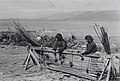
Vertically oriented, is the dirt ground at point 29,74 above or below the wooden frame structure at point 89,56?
below

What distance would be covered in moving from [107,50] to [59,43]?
2.70 metres

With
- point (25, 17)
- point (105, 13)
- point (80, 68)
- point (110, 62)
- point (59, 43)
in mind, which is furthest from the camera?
point (25, 17)

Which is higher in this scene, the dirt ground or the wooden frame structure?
the wooden frame structure

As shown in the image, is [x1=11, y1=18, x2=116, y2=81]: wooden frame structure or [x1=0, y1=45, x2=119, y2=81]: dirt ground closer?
[x1=11, y1=18, x2=116, y2=81]: wooden frame structure

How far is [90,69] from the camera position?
7699 mm

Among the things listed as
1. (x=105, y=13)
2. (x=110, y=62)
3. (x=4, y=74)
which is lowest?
(x=4, y=74)

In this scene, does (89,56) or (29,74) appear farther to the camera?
(29,74)

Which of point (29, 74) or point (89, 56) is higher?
point (89, 56)

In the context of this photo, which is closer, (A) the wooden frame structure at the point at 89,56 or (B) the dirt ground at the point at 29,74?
(A) the wooden frame structure at the point at 89,56

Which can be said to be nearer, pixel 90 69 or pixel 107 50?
pixel 107 50

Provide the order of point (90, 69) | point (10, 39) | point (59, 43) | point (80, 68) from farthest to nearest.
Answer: point (10, 39), point (59, 43), point (80, 68), point (90, 69)

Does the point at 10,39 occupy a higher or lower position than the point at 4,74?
higher

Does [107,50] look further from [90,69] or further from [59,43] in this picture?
[59,43]

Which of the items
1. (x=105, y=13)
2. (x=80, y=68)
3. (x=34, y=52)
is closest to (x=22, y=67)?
(x=34, y=52)
